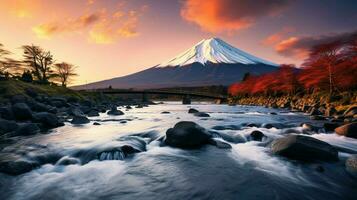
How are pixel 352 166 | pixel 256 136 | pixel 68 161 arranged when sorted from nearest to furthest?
pixel 352 166 → pixel 68 161 → pixel 256 136

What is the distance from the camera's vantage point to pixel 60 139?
11172 millimetres

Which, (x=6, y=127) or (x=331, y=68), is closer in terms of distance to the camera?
(x=6, y=127)

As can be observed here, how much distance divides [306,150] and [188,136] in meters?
3.71

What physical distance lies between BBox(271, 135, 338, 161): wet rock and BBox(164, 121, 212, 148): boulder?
2.66 meters

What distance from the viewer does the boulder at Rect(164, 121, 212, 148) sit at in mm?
9078

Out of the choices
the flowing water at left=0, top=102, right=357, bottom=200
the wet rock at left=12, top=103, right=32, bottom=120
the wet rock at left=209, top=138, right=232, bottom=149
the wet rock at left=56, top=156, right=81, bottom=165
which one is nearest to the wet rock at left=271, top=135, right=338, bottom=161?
the flowing water at left=0, top=102, right=357, bottom=200

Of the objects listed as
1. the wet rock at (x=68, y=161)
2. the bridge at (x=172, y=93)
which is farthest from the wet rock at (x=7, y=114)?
the bridge at (x=172, y=93)

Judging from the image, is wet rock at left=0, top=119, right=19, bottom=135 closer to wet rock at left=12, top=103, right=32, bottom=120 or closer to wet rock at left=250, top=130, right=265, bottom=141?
wet rock at left=12, top=103, right=32, bottom=120

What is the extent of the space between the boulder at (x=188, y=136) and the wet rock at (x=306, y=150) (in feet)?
8.73

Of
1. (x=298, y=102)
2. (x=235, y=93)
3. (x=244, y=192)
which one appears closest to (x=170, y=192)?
(x=244, y=192)

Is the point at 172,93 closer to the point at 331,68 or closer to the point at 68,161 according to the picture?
the point at 331,68

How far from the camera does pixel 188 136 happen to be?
30.0 ft

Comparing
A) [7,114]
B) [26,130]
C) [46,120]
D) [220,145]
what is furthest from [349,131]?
[7,114]

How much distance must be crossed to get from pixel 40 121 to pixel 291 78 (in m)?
38.9
